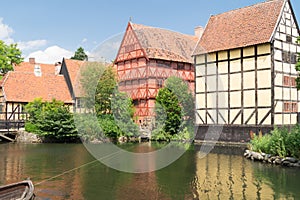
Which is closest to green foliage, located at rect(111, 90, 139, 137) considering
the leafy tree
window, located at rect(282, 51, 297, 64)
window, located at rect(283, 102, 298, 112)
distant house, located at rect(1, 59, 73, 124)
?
the leafy tree

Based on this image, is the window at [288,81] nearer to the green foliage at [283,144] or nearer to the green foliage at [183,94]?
the green foliage at [283,144]

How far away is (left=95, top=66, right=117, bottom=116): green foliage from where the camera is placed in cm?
3206

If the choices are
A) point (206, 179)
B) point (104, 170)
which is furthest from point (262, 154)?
point (104, 170)

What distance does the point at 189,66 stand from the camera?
36375 millimetres

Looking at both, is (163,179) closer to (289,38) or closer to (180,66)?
(289,38)

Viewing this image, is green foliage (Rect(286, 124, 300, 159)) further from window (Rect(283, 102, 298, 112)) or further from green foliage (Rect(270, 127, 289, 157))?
window (Rect(283, 102, 298, 112))

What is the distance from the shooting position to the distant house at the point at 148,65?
35.1 metres

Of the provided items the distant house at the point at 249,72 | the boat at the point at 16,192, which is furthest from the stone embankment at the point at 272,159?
the boat at the point at 16,192

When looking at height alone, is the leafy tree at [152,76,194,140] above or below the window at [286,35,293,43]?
below

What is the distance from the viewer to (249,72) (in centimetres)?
2600

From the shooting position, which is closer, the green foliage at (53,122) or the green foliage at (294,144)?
the green foliage at (294,144)

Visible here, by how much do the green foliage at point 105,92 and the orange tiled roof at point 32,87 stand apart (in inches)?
331

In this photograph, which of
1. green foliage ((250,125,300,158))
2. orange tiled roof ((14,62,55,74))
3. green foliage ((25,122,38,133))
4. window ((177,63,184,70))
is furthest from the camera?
orange tiled roof ((14,62,55,74))

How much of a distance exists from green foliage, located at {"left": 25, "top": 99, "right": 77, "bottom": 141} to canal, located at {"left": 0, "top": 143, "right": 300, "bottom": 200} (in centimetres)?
1134
